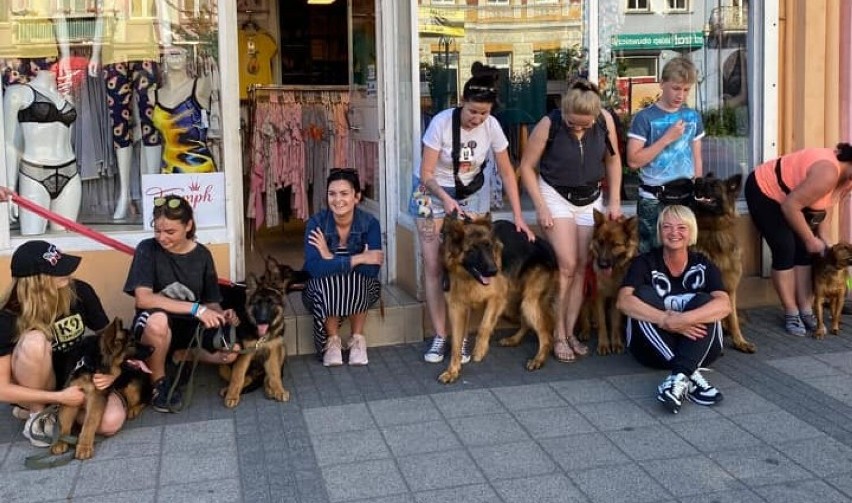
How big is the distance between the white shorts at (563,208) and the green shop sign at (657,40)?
84.0 inches

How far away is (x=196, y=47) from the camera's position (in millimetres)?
6438

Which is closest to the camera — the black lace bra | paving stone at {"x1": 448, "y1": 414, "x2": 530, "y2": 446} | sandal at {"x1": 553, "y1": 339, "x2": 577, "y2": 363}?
paving stone at {"x1": 448, "y1": 414, "x2": 530, "y2": 446}

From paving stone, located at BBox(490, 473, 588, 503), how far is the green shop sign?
14.3 ft

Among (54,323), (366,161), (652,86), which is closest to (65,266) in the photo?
(54,323)

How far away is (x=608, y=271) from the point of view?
5.80m

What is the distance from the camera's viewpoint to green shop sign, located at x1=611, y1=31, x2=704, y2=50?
7.38 meters

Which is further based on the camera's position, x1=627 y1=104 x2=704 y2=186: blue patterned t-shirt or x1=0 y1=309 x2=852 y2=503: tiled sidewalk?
x1=627 y1=104 x2=704 y2=186: blue patterned t-shirt

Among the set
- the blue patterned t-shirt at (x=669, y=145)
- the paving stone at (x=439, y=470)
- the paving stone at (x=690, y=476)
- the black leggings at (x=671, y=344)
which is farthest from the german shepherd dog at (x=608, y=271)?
the paving stone at (x=439, y=470)

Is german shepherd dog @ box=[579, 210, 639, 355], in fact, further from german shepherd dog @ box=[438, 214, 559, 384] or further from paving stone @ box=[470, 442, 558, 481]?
paving stone @ box=[470, 442, 558, 481]

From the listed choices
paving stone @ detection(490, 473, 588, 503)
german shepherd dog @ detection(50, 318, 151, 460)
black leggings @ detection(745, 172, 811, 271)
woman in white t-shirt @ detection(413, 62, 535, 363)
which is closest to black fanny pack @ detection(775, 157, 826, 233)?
black leggings @ detection(745, 172, 811, 271)

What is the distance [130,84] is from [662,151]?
3770 mm

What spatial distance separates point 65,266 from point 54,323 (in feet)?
0.97

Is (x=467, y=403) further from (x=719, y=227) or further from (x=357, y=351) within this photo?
(x=719, y=227)

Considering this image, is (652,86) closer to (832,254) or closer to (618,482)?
(832,254)
